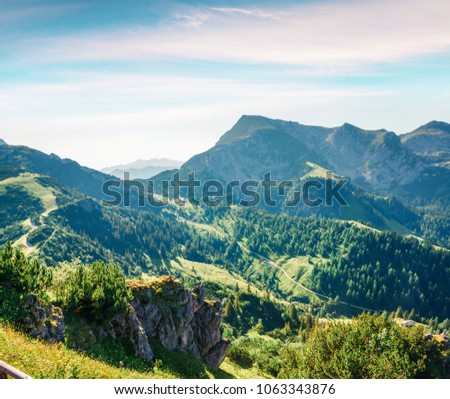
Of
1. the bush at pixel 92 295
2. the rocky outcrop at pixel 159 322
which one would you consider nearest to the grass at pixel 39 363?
the rocky outcrop at pixel 159 322

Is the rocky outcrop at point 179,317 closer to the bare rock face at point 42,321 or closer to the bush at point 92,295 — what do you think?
the bush at point 92,295

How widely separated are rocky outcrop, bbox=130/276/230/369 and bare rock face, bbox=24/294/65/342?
16.0m

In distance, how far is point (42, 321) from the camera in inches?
1428

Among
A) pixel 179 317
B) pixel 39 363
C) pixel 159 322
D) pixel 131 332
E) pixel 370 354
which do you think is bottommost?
pixel 370 354

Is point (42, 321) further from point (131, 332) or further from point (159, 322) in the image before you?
point (159, 322)

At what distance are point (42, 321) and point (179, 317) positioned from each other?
29614mm

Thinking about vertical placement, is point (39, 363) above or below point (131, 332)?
above

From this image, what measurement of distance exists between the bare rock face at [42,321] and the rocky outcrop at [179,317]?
15959 millimetres

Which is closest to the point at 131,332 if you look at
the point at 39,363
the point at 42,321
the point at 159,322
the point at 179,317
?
the point at 159,322

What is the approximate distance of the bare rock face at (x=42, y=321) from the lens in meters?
34.8

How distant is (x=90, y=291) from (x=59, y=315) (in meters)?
5.36
